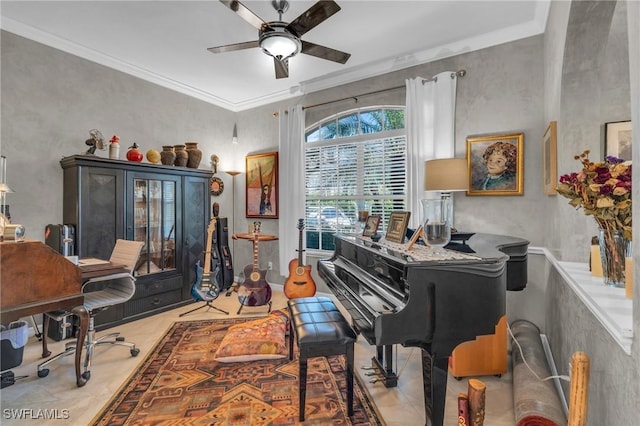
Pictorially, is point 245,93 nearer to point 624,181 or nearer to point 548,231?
point 548,231

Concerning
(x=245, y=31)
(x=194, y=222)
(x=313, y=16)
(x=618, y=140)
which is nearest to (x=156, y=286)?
(x=194, y=222)

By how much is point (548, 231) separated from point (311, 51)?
2.49 m

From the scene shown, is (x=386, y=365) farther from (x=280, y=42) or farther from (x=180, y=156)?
(x=180, y=156)

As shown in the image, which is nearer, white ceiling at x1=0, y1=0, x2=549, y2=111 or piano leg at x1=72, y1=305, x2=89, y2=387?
piano leg at x1=72, y1=305, x2=89, y2=387

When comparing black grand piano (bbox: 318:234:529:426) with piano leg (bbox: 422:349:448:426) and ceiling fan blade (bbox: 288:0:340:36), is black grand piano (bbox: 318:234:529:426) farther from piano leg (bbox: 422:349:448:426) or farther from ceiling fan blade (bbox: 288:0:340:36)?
ceiling fan blade (bbox: 288:0:340:36)

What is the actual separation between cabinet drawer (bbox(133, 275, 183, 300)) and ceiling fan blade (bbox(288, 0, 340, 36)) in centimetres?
305

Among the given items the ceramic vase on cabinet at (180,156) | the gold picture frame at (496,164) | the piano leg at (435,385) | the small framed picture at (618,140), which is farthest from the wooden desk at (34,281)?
the small framed picture at (618,140)

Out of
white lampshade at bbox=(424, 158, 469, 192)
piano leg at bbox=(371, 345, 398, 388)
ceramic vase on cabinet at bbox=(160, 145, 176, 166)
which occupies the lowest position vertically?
piano leg at bbox=(371, 345, 398, 388)

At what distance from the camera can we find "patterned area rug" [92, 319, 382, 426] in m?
1.88

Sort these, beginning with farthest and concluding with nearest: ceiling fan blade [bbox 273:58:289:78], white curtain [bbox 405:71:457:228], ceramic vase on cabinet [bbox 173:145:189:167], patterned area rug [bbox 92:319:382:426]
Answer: ceramic vase on cabinet [bbox 173:145:189:167] → white curtain [bbox 405:71:457:228] → ceiling fan blade [bbox 273:58:289:78] → patterned area rug [bbox 92:319:382:426]

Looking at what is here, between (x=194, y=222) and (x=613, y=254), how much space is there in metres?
4.01

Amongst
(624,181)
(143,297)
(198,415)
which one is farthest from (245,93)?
(624,181)

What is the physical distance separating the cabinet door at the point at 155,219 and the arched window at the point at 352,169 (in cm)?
171

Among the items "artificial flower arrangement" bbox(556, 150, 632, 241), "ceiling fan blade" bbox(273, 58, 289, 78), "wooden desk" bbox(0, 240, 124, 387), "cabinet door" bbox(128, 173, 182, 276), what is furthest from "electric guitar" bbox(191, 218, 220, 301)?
"artificial flower arrangement" bbox(556, 150, 632, 241)
